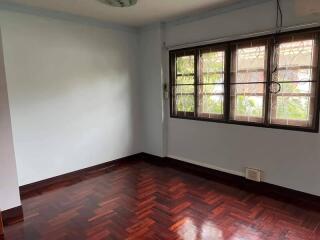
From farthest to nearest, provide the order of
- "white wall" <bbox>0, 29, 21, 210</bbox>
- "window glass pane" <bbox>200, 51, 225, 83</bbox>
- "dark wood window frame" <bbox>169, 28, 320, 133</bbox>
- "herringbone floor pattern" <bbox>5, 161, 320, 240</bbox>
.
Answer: "window glass pane" <bbox>200, 51, 225, 83</bbox> → "dark wood window frame" <bbox>169, 28, 320, 133</bbox> → "white wall" <bbox>0, 29, 21, 210</bbox> → "herringbone floor pattern" <bbox>5, 161, 320, 240</bbox>

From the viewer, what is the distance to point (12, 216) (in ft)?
8.25

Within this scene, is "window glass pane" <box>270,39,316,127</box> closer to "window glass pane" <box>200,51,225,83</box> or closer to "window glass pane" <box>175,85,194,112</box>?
"window glass pane" <box>200,51,225,83</box>

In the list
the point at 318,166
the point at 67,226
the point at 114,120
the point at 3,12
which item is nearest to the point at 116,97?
the point at 114,120

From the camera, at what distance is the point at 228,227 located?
2.29m

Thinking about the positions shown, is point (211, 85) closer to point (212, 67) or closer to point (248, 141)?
point (212, 67)

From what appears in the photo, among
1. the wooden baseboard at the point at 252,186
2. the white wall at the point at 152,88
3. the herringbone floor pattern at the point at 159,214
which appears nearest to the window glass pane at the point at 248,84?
the wooden baseboard at the point at 252,186

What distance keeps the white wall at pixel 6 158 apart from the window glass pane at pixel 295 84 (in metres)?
2.95

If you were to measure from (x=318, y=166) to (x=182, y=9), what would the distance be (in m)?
2.53

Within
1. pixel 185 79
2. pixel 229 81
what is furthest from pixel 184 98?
pixel 229 81

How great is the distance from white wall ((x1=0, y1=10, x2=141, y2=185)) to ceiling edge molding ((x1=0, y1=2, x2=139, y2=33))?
0.06 metres

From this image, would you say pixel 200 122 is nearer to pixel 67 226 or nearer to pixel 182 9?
pixel 182 9

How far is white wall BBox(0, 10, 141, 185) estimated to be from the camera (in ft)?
9.93

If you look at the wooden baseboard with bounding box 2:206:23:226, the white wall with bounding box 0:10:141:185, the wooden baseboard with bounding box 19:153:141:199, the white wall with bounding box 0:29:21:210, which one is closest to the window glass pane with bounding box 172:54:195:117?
the white wall with bounding box 0:10:141:185

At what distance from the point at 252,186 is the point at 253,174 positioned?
167mm
